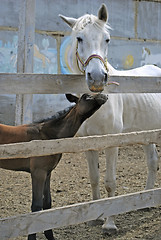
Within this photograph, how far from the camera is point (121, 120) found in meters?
4.06

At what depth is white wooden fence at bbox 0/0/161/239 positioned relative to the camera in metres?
2.45

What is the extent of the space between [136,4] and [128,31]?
0.73m

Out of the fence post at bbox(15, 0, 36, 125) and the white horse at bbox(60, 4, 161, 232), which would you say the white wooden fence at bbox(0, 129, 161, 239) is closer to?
the white horse at bbox(60, 4, 161, 232)

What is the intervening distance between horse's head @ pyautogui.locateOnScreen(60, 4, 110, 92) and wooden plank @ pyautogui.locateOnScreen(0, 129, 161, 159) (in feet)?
1.51

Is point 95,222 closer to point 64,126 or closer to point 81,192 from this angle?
point 81,192

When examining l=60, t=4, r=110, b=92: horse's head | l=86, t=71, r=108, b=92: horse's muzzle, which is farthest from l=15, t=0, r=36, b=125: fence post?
l=86, t=71, r=108, b=92: horse's muzzle

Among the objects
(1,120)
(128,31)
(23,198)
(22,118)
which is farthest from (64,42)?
(23,198)

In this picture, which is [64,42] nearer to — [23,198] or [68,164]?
[68,164]

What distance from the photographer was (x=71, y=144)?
2668 mm

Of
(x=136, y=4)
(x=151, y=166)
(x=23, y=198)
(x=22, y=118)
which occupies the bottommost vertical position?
Answer: (x=23, y=198)

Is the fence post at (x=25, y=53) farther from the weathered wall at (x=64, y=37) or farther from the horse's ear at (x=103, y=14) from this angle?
the horse's ear at (x=103, y=14)

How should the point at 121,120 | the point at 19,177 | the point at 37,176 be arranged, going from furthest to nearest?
the point at 19,177, the point at 121,120, the point at 37,176

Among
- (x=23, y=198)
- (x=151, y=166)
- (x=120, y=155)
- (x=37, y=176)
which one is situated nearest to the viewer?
(x=37, y=176)

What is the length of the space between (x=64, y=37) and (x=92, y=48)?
5541 mm
